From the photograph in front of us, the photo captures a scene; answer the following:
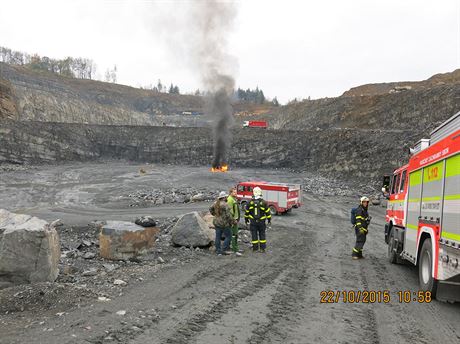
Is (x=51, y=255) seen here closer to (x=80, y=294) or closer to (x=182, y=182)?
(x=80, y=294)

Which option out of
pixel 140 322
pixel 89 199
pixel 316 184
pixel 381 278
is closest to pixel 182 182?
pixel 89 199

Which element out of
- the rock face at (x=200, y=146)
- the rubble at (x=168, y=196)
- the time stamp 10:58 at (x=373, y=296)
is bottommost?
the rubble at (x=168, y=196)

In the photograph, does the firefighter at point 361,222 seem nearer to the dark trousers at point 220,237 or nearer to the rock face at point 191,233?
the dark trousers at point 220,237

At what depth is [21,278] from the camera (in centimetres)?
700

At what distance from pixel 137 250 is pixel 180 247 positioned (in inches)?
69.0

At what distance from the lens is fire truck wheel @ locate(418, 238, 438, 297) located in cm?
712

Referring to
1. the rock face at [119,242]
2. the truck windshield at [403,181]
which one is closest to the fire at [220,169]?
the truck windshield at [403,181]

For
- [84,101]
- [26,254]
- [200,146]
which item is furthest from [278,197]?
[84,101]

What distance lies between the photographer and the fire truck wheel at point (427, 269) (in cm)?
712

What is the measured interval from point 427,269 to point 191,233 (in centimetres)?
631

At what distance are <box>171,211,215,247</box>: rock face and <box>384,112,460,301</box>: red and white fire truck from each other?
5254 millimetres

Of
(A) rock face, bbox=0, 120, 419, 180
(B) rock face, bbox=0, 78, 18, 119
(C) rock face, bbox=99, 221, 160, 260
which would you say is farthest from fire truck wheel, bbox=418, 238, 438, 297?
(B) rock face, bbox=0, 78, 18, 119

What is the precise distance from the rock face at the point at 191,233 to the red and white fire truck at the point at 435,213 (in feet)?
17.2

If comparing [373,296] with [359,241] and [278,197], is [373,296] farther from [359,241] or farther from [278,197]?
[278,197]
